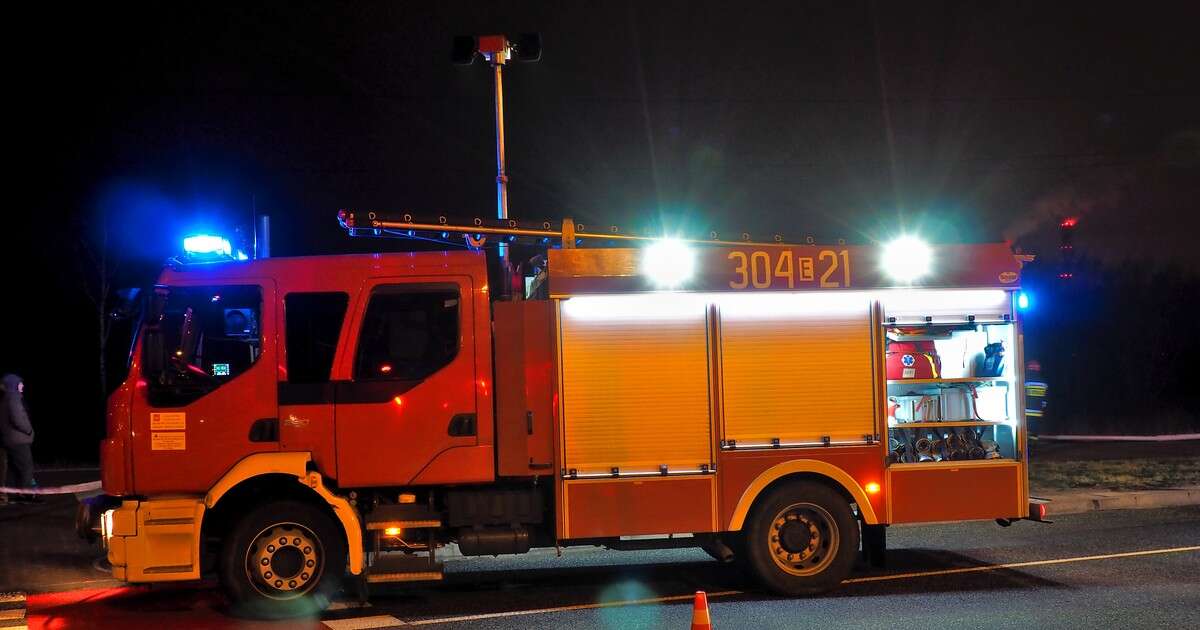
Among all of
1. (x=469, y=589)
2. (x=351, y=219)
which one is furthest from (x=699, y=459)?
(x=351, y=219)

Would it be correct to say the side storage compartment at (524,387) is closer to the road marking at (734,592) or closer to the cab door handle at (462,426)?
the cab door handle at (462,426)

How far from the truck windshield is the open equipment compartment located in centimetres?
523

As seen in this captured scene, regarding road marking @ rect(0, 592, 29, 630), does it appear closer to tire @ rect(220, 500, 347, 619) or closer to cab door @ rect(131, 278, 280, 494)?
cab door @ rect(131, 278, 280, 494)

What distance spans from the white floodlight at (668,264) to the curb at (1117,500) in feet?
23.2

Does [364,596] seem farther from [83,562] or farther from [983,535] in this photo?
[983,535]

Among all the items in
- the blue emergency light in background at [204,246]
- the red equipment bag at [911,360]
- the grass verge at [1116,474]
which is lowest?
the grass verge at [1116,474]

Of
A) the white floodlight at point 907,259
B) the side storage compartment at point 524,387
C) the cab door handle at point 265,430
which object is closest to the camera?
the cab door handle at point 265,430

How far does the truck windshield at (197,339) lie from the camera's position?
7.79 meters

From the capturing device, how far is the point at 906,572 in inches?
361

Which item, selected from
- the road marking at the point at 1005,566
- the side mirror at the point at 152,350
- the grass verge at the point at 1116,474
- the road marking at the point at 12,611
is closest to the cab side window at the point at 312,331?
the side mirror at the point at 152,350

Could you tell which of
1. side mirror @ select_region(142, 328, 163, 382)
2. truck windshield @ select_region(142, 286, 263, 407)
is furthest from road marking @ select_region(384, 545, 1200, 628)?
side mirror @ select_region(142, 328, 163, 382)

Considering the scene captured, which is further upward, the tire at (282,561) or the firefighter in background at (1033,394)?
the firefighter in background at (1033,394)

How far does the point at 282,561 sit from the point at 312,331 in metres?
1.78

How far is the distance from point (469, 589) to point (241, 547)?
6.69 feet
